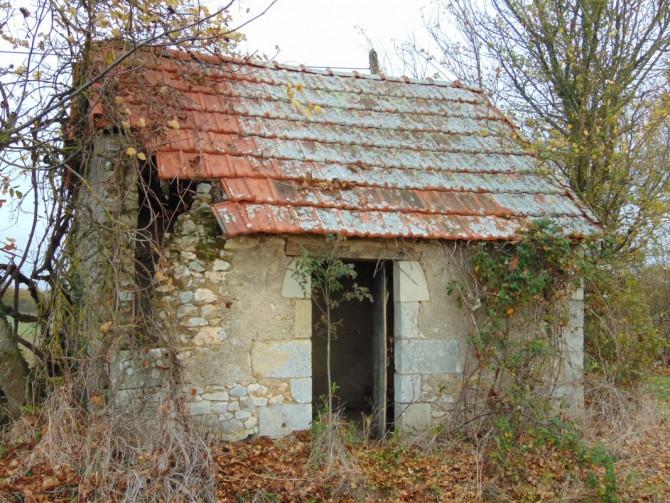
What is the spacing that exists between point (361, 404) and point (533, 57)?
242 inches

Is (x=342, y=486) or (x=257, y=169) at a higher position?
(x=257, y=169)

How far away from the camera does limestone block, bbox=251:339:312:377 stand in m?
5.69

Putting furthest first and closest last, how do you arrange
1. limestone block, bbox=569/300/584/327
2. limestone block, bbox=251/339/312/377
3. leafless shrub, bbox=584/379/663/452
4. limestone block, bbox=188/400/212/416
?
limestone block, bbox=569/300/584/327 < leafless shrub, bbox=584/379/663/452 < limestone block, bbox=251/339/312/377 < limestone block, bbox=188/400/212/416

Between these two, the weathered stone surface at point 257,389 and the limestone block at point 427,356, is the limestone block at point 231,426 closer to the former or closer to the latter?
the weathered stone surface at point 257,389

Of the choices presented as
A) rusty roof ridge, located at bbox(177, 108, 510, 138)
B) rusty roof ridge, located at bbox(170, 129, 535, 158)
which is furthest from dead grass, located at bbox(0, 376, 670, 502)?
rusty roof ridge, located at bbox(177, 108, 510, 138)

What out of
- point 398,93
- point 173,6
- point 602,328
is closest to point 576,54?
point 398,93

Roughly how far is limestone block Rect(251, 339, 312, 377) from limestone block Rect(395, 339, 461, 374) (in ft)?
2.99

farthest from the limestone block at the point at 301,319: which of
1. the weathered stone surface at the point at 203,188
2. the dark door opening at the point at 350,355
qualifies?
the dark door opening at the point at 350,355

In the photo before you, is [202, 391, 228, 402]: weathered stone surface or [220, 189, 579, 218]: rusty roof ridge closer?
[202, 391, 228, 402]: weathered stone surface

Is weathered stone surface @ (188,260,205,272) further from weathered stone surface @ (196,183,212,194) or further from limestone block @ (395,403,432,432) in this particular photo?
limestone block @ (395,403,432,432)

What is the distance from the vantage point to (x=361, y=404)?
8805 millimetres

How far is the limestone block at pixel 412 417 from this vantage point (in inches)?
241

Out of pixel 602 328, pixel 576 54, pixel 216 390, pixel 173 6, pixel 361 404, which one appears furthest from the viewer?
pixel 576 54

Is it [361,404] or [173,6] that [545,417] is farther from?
[173,6]
